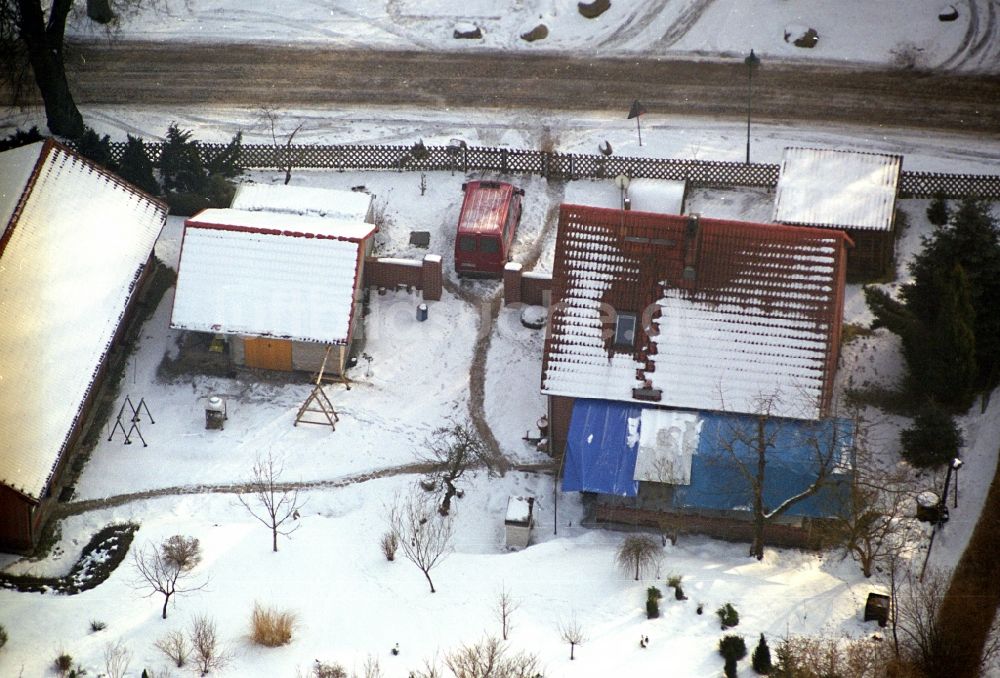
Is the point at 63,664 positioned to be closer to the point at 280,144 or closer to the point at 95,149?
the point at 95,149

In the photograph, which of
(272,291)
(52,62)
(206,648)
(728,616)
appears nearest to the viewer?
(206,648)

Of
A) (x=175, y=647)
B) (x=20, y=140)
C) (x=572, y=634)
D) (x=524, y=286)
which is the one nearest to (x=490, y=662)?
(x=572, y=634)

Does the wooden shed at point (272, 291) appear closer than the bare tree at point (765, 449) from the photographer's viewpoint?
No

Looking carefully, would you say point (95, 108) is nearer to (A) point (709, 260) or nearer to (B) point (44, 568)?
(B) point (44, 568)

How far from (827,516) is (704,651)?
246 inches

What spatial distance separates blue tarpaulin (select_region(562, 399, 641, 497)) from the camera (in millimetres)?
42022

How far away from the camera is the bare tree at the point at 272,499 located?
4203 centimetres

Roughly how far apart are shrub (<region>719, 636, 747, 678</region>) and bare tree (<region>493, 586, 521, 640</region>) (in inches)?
216

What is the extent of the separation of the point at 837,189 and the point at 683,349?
9.90 m

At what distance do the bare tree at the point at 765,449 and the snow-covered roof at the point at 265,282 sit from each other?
1282 centimetres

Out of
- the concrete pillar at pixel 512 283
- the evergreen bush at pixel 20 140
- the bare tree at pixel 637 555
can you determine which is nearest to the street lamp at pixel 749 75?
the concrete pillar at pixel 512 283

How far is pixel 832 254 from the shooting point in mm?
44031

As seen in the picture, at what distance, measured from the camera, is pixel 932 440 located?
42.8 metres

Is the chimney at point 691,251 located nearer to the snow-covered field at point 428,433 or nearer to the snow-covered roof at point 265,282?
the snow-covered field at point 428,433
